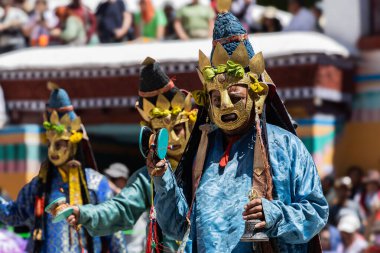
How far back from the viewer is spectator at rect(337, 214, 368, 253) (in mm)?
10602

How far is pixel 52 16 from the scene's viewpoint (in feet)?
51.5

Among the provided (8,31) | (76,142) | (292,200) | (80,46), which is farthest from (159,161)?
(8,31)

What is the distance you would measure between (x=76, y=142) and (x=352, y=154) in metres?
5.88

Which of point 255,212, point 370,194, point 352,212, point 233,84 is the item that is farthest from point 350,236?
point 255,212

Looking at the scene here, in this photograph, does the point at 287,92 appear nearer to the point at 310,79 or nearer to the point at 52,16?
the point at 310,79

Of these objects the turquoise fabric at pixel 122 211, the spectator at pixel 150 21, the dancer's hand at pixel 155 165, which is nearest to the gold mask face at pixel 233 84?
the dancer's hand at pixel 155 165

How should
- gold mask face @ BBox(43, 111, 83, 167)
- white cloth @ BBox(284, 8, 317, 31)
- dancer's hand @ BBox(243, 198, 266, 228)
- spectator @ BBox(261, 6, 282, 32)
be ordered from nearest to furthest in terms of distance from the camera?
1. dancer's hand @ BBox(243, 198, 266, 228)
2. gold mask face @ BBox(43, 111, 83, 167)
3. white cloth @ BBox(284, 8, 317, 31)
4. spectator @ BBox(261, 6, 282, 32)

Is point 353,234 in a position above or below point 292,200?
below

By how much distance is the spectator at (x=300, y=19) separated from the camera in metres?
13.3

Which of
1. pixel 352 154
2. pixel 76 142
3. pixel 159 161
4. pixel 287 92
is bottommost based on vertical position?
pixel 352 154

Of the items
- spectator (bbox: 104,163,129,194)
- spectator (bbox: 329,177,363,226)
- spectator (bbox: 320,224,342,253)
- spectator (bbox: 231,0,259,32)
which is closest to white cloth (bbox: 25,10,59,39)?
spectator (bbox: 231,0,259,32)

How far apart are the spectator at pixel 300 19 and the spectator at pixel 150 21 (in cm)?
163

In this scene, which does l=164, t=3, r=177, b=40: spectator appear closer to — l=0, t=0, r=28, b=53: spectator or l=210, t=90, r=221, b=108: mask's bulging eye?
l=0, t=0, r=28, b=53: spectator

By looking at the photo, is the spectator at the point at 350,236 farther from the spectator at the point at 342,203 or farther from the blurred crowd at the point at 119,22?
the blurred crowd at the point at 119,22
